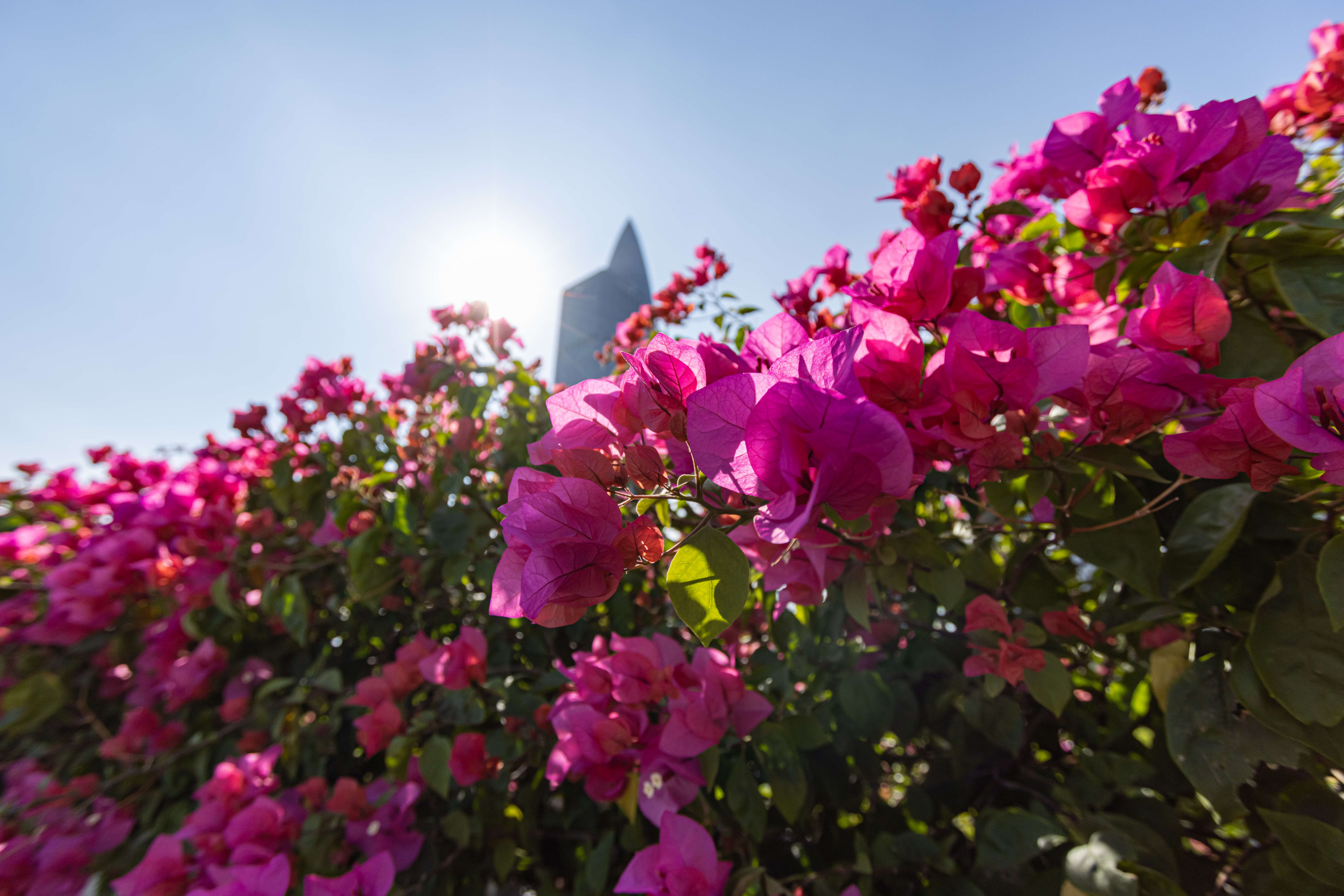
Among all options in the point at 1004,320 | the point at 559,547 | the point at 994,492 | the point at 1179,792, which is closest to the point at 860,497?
the point at 559,547

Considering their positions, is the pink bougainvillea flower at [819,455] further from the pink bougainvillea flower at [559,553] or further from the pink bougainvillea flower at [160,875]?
the pink bougainvillea flower at [160,875]

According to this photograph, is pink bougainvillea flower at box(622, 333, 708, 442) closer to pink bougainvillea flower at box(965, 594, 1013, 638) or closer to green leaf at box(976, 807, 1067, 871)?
pink bougainvillea flower at box(965, 594, 1013, 638)

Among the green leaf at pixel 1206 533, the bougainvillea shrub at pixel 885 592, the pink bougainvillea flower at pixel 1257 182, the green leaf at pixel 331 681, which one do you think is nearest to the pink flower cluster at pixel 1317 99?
the bougainvillea shrub at pixel 885 592

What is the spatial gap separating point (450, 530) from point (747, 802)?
54cm

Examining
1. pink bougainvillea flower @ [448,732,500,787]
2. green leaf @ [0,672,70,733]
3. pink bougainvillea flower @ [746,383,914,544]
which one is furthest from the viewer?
green leaf @ [0,672,70,733]

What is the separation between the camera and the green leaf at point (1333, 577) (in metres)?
0.35

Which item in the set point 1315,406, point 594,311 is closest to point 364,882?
point 1315,406

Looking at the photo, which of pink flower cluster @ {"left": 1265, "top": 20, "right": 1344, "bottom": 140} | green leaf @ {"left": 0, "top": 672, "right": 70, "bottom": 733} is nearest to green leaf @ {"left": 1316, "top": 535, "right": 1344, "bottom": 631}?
pink flower cluster @ {"left": 1265, "top": 20, "right": 1344, "bottom": 140}

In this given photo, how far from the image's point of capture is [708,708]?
1.70 ft

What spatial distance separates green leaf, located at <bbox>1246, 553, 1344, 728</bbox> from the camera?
0.39m

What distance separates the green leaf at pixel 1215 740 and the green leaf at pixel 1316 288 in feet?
0.99

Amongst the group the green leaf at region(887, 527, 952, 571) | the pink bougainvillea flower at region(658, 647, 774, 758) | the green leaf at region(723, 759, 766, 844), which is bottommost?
the green leaf at region(723, 759, 766, 844)

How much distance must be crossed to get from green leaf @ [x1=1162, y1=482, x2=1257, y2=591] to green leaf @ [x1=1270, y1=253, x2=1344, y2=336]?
0.14 meters

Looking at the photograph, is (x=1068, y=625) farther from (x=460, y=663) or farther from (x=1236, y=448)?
(x=460, y=663)
